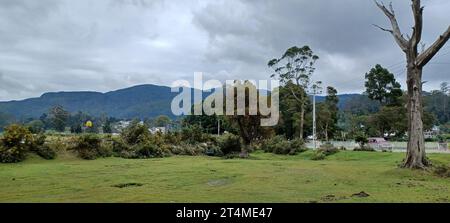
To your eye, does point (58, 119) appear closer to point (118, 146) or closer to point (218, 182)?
point (118, 146)

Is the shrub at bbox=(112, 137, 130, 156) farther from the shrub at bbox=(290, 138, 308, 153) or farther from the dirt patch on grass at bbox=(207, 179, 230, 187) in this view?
the dirt patch on grass at bbox=(207, 179, 230, 187)

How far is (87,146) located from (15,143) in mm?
4402

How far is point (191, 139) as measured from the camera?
34969mm

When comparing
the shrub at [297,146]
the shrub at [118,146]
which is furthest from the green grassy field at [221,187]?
the shrub at [297,146]

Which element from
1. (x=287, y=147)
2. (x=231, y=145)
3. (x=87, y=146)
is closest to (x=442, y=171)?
(x=231, y=145)

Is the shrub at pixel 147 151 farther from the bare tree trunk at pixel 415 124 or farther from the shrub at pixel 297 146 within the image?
the bare tree trunk at pixel 415 124

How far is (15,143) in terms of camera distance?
72.9ft

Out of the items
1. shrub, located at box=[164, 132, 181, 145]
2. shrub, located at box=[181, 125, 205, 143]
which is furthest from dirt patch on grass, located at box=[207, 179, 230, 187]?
shrub, located at box=[181, 125, 205, 143]

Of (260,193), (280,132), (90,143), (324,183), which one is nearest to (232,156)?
(90,143)

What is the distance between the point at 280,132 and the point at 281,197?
49.5 metres

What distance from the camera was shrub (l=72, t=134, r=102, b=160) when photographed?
25078 mm

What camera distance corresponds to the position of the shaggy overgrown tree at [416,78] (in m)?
16.5

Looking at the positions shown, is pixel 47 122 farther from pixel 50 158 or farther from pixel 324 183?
pixel 324 183
